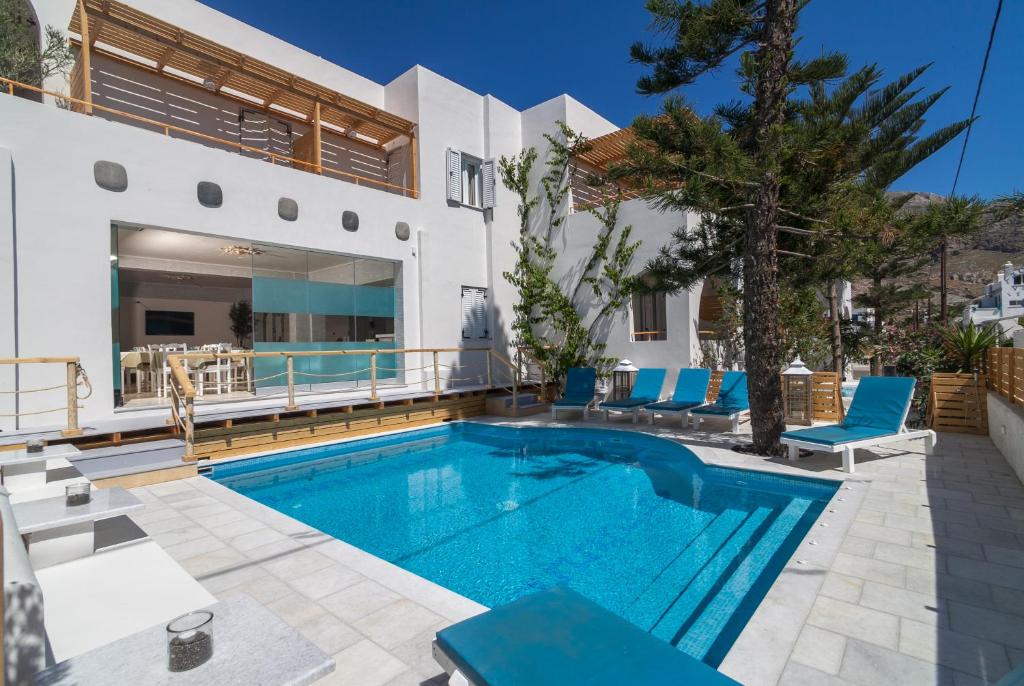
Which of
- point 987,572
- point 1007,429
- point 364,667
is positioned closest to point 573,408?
point 1007,429

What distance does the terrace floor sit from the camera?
2.31 m

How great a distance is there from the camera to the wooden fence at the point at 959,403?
7.20 metres

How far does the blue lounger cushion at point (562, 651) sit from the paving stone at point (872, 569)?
2126 mm

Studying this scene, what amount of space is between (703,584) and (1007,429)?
467cm

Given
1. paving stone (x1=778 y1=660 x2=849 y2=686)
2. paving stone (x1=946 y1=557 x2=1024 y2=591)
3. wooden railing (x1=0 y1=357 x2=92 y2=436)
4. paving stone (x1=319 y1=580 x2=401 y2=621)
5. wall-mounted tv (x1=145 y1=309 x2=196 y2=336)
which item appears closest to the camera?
paving stone (x1=778 y1=660 x2=849 y2=686)

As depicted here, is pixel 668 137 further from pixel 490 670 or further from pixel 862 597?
pixel 490 670

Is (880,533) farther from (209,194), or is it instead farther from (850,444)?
(209,194)

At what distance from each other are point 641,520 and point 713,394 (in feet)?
18.6

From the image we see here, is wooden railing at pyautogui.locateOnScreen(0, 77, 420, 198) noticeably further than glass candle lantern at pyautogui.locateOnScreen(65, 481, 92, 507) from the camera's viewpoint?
Yes

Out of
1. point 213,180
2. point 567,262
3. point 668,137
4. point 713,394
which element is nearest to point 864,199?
point 668,137

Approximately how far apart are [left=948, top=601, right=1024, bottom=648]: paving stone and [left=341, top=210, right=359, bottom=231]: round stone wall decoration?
33.4ft

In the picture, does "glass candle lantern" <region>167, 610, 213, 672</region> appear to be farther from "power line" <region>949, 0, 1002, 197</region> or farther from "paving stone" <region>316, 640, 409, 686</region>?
"power line" <region>949, 0, 1002, 197</region>

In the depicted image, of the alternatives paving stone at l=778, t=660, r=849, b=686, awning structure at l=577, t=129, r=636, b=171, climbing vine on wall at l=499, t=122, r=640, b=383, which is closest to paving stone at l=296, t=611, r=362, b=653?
paving stone at l=778, t=660, r=849, b=686

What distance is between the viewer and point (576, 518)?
5066 millimetres
